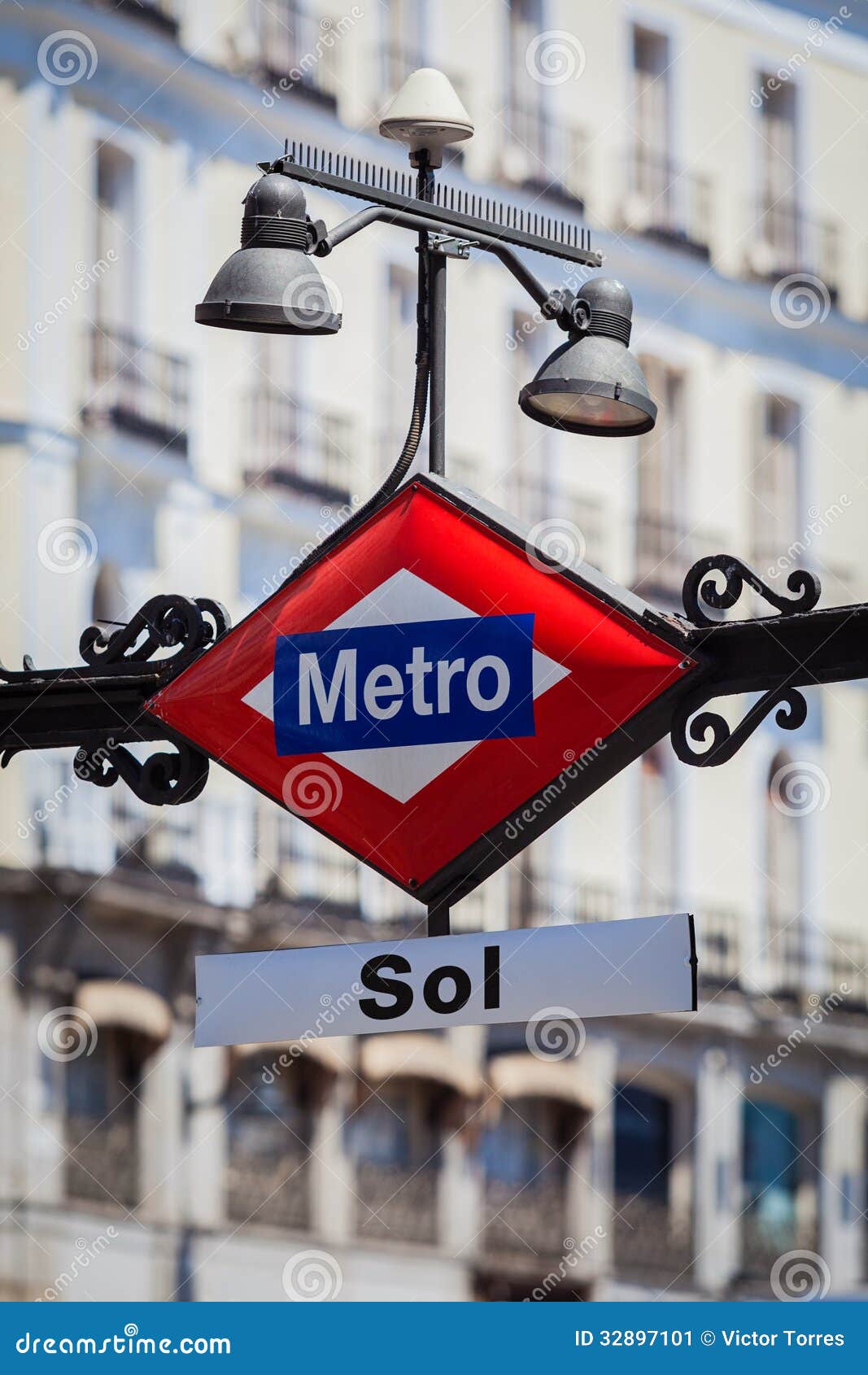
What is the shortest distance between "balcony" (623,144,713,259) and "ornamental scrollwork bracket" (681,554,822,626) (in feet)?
81.3

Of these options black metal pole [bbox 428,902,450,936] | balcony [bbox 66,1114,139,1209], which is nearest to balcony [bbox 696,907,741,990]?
balcony [bbox 66,1114,139,1209]

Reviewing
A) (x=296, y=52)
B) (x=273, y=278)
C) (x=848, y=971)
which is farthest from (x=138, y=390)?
(x=273, y=278)

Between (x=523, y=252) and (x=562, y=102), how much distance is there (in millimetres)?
2860

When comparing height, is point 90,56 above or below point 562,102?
below

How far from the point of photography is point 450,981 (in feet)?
26.0

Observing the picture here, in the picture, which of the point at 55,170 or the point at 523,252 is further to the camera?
the point at 523,252

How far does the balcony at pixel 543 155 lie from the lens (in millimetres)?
→ 31453

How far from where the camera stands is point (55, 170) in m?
26.7

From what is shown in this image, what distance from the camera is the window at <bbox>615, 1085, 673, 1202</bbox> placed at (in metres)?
31.5

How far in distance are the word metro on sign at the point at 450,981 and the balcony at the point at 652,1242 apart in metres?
23.0

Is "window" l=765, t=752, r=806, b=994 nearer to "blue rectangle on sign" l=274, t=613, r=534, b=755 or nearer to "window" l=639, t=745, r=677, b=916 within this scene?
"window" l=639, t=745, r=677, b=916

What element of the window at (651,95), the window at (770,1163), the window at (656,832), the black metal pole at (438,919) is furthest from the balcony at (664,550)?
the black metal pole at (438,919)
